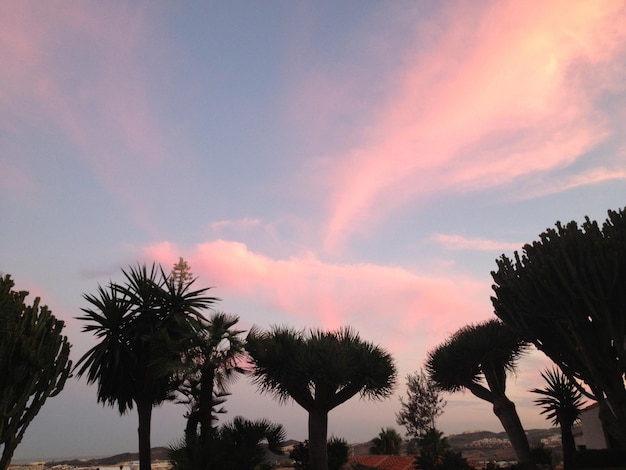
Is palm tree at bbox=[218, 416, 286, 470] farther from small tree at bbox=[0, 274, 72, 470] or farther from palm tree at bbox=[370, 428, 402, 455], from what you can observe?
palm tree at bbox=[370, 428, 402, 455]

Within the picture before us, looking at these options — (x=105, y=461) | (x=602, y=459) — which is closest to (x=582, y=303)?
(x=602, y=459)

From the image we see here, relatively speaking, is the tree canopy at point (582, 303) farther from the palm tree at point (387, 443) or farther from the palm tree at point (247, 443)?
the palm tree at point (387, 443)

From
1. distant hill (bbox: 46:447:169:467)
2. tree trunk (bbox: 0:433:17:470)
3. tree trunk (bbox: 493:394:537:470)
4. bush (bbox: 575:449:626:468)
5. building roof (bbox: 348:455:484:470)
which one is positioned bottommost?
distant hill (bbox: 46:447:169:467)

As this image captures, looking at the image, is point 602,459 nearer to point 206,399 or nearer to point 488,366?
point 488,366

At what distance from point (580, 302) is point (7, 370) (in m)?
15.0

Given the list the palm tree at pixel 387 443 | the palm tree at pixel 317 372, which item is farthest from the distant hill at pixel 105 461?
the palm tree at pixel 317 372

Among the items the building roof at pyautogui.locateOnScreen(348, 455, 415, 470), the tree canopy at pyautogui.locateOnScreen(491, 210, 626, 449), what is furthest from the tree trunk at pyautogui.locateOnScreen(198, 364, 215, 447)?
the tree canopy at pyautogui.locateOnScreen(491, 210, 626, 449)

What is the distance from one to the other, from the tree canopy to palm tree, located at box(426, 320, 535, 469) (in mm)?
6021

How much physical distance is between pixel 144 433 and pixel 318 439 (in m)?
6.55

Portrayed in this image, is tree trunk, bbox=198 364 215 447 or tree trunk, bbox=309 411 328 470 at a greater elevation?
tree trunk, bbox=198 364 215 447

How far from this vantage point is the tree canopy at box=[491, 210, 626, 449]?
Result: 44.8 ft

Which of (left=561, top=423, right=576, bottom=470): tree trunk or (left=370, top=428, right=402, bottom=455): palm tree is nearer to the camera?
(left=561, top=423, right=576, bottom=470): tree trunk

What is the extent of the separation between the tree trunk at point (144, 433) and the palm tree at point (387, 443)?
701 inches

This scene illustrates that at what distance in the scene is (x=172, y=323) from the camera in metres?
19.3
